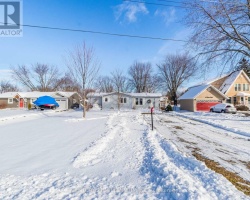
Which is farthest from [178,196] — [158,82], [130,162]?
[158,82]

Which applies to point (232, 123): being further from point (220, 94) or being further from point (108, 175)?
point (220, 94)

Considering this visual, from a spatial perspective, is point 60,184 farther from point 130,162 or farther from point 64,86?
point 64,86

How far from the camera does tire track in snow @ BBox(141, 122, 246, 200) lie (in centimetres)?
300

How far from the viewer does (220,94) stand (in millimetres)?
32375

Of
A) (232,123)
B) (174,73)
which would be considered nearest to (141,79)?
(174,73)

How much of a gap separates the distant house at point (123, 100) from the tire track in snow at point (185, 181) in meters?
33.7

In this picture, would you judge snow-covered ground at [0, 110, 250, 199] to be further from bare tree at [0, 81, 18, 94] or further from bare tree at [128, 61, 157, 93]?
bare tree at [0, 81, 18, 94]

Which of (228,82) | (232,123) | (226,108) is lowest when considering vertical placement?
(232,123)

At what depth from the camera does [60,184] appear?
3.48m

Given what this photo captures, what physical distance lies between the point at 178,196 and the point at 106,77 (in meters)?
56.7

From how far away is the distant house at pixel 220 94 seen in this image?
106 ft

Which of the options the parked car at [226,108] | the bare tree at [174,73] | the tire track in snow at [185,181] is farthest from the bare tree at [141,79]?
the tire track in snow at [185,181]

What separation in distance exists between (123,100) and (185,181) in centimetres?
3635

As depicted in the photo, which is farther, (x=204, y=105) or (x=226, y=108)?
(x=204, y=105)
